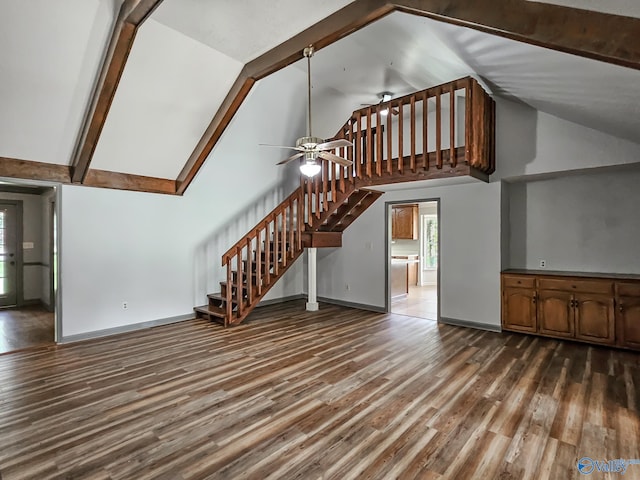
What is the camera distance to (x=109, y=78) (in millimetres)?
3748

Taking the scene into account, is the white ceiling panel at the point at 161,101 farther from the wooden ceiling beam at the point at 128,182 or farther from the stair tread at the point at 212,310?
the stair tread at the point at 212,310

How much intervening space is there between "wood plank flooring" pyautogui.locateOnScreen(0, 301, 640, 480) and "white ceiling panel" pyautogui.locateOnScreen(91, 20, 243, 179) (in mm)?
2781

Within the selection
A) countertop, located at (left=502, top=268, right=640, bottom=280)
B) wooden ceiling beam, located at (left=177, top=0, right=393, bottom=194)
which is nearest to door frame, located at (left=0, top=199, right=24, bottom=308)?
wooden ceiling beam, located at (left=177, top=0, right=393, bottom=194)

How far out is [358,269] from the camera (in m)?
6.95

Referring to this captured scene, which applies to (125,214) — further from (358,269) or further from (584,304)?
(584,304)

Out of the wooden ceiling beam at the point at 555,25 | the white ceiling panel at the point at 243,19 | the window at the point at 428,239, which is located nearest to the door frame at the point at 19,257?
the white ceiling panel at the point at 243,19

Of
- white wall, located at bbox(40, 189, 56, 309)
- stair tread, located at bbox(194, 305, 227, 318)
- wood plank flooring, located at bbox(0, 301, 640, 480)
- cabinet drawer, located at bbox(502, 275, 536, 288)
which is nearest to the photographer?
wood plank flooring, located at bbox(0, 301, 640, 480)

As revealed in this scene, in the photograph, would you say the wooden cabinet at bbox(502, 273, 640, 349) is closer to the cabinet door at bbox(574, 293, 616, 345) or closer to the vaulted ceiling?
the cabinet door at bbox(574, 293, 616, 345)

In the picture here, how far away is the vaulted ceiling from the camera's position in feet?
7.27

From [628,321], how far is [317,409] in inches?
164

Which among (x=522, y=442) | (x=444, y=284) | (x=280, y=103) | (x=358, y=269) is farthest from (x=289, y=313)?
(x=522, y=442)

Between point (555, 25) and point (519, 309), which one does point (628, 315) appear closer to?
point (519, 309)

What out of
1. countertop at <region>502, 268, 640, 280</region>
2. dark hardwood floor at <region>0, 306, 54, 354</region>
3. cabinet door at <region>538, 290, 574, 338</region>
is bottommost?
dark hardwood floor at <region>0, 306, 54, 354</region>

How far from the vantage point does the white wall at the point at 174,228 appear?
4910mm
